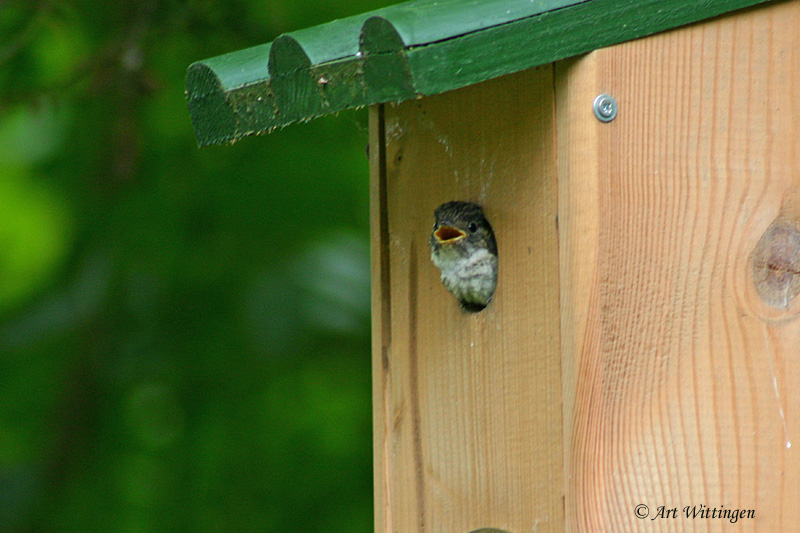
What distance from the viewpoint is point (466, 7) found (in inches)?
65.4

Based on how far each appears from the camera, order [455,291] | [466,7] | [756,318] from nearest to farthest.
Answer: [466,7]
[756,318]
[455,291]

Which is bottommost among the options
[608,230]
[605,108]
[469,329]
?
[469,329]

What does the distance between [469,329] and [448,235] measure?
20 centimetres

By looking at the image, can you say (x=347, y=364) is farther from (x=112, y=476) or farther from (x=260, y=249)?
(x=112, y=476)

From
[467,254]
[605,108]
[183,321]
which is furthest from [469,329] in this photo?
[183,321]

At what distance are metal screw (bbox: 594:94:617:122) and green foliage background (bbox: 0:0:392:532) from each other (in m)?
2.12

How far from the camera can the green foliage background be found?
3.99 metres

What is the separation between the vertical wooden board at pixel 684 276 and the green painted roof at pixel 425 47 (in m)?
0.04

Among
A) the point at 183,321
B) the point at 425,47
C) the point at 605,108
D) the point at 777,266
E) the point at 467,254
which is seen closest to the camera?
the point at 425,47

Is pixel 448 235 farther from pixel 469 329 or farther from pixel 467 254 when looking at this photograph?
pixel 469 329

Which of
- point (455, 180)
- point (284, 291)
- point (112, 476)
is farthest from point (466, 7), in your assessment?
point (112, 476)

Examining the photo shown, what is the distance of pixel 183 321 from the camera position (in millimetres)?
4121

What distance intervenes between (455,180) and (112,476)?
2878 mm

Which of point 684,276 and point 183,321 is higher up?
point 183,321
